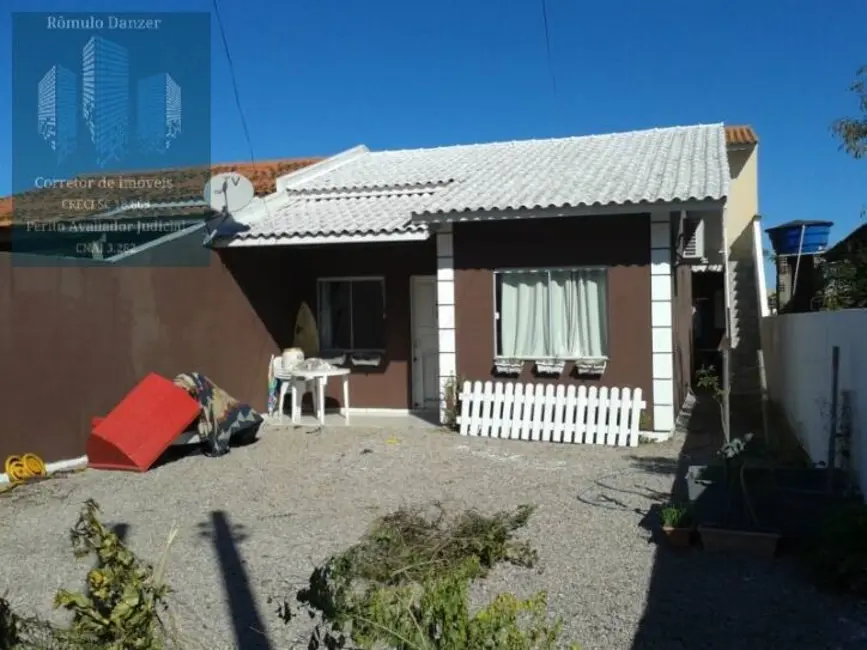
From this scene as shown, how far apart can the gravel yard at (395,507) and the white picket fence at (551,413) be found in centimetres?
34

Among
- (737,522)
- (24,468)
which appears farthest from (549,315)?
(24,468)

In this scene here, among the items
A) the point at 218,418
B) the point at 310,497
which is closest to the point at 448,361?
the point at 218,418

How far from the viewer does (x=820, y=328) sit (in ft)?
24.9

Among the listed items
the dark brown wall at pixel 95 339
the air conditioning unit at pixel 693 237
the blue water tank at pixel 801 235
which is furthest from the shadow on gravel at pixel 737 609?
the blue water tank at pixel 801 235

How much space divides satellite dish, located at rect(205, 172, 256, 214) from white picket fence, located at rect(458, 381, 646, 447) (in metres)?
4.41

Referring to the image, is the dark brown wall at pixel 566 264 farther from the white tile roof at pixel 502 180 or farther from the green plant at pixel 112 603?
the green plant at pixel 112 603

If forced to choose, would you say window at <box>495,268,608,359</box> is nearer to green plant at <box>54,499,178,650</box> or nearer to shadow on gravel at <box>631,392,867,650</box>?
shadow on gravel at <box>631,392,867,650</box>

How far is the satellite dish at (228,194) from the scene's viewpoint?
38.9 ft

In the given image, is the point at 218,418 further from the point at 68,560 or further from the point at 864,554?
the point at 864,554

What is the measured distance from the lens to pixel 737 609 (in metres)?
4.54

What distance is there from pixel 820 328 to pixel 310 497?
511 cm

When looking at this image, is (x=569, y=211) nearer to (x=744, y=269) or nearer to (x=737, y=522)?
(x=737, y=522)

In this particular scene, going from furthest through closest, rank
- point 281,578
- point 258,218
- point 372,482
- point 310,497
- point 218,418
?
point 258,218, point 218,418, point 372,482, point 310,497, point 281,578

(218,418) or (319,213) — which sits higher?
(319,213)
